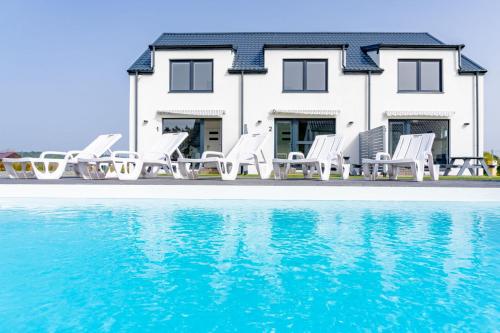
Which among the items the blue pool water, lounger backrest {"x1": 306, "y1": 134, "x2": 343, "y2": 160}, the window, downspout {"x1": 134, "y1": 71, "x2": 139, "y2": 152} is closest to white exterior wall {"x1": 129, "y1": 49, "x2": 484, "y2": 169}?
downspout {"x1": 134, "y1": 71, "x2": 139, "y2": 152}

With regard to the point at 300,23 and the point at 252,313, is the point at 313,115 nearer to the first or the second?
the point at 300,23

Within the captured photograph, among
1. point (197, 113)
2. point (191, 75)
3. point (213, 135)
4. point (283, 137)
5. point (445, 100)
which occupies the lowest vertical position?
point (283, 137)

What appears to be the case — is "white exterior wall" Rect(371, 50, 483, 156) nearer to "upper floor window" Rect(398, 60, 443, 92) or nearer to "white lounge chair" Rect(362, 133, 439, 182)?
"upper floor window" Rect(398, 60, 443, 92)

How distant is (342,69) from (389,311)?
14983 millimetres

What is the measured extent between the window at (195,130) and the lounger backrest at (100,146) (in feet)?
19.5

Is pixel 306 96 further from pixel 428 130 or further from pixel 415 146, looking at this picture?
pixel 415 146

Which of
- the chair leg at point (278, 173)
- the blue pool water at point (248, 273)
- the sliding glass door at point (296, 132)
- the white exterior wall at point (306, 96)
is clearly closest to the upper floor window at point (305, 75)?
the white exterior wall at point (306, 96)

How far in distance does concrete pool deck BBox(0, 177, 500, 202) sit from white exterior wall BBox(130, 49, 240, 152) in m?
8.61

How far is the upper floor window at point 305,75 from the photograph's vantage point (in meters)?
16.4

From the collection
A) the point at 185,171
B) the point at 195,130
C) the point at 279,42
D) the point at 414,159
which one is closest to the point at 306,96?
the point at 279,42

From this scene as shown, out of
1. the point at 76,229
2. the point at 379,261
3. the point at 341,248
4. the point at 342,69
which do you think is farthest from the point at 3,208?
the point at 342,69

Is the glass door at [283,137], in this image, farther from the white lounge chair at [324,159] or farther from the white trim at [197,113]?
the white lounge chair at [324,159]

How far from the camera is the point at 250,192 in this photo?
7.42 metres

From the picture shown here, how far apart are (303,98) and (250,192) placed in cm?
964
